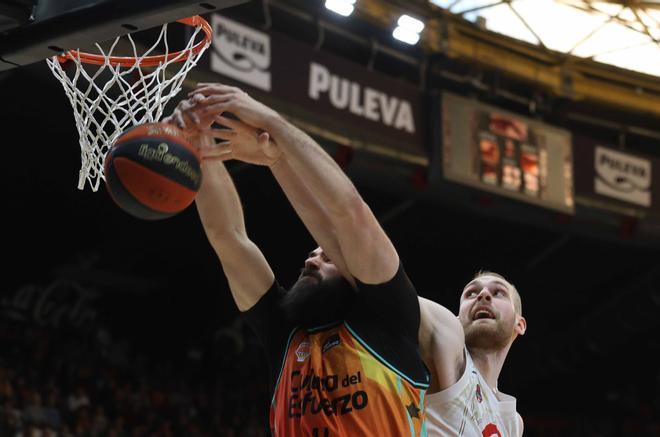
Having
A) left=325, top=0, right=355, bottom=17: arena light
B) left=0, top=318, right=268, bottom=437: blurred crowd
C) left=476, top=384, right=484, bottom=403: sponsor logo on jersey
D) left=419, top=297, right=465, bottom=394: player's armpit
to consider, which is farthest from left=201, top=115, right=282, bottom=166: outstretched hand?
left=325, top=0, right=355, bottom=17: arena light

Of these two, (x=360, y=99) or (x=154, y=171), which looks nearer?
(x=154, y=171)

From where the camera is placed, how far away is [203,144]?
3.05 metres

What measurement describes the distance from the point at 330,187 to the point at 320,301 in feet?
1.38

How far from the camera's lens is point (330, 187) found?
2957mm

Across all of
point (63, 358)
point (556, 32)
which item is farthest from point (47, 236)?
point (556, 32)

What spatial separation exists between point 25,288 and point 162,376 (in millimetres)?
2242

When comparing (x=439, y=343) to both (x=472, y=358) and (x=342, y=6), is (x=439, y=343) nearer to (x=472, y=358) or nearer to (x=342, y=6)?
(x=472, y=358)

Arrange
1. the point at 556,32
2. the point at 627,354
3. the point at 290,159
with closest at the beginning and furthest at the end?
the point at 290,159
the point at 556,32
the point at 627,354

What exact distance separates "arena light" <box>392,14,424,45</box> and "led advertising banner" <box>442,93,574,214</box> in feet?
2.63

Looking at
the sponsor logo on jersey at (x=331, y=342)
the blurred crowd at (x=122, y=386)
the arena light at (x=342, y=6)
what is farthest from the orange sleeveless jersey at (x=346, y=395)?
the arena light at (x=342, y=6)

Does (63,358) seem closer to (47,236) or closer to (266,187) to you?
(47,236)

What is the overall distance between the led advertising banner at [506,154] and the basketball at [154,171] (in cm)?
924

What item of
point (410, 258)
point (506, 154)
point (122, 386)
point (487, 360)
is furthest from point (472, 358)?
point (410, 258)

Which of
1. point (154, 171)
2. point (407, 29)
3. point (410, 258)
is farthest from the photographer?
point (410, 258)
